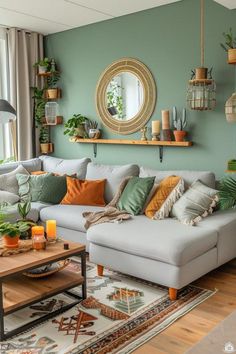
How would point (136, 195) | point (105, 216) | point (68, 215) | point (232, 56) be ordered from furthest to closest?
point (68, 215)
point (136, 195)
point (105, 216)
point (232, 56)

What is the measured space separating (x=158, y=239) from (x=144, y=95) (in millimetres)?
2022

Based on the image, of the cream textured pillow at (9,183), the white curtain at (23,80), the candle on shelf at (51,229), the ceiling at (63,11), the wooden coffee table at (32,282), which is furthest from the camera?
the white curtain at (23,80)

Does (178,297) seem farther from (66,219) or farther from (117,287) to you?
(66,219)

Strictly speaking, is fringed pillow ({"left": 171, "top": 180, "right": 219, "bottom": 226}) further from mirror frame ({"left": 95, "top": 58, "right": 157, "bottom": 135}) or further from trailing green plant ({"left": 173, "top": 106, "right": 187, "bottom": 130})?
mirror frame ({"left": 95, "top": 58, "right": 157, "bottom": 135})

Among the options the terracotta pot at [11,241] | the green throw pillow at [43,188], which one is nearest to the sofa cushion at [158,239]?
the terracotta pot at [11,241]

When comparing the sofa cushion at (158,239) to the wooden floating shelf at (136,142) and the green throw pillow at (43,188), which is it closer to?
the wooden floating shelf at (136,142)

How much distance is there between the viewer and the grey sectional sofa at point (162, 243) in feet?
9.71

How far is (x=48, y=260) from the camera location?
107 inches

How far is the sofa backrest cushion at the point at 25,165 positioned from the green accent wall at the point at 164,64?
0.54 m

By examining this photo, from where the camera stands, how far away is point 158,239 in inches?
119

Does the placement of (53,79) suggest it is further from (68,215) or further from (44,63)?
(68,215)

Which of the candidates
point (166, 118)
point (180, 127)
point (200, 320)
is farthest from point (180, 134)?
point (200, 320)

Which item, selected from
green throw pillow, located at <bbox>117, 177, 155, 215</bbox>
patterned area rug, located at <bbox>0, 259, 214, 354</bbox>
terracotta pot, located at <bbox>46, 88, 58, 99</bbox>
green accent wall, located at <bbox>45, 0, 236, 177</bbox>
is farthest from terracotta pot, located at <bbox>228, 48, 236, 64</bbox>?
terracotta pot, located at <bbox>46, 88, 58, 99</bbox>

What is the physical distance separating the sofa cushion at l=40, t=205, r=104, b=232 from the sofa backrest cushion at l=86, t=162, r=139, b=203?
11.4 inches
